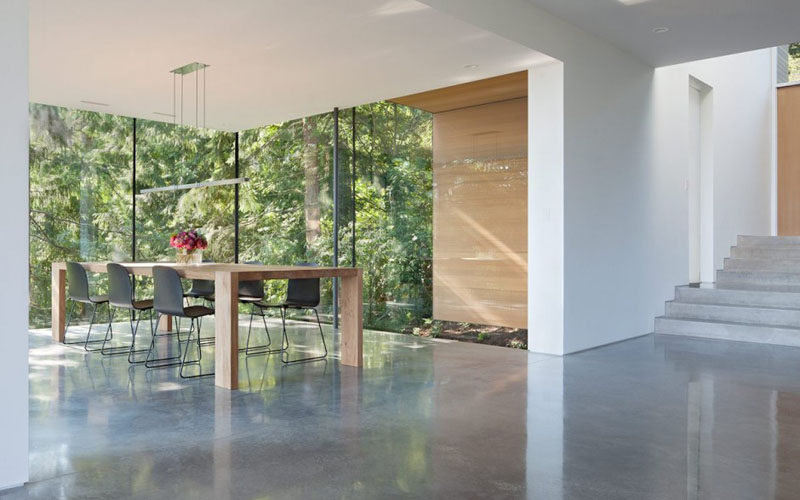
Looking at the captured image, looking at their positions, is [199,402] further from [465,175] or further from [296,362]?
[465,175]

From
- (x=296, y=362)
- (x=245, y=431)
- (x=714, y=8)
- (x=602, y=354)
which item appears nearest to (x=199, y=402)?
(x=245, y=431)

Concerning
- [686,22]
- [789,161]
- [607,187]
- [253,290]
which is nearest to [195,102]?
[253,290]

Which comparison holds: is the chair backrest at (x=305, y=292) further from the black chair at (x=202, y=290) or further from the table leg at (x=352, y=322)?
the black chair at (x=202, y=290)

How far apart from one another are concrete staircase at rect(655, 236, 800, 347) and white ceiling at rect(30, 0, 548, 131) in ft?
10.8

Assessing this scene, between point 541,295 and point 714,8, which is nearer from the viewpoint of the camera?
point 714,8

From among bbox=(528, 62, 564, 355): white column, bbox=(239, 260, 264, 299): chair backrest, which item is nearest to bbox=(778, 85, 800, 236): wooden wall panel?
bbox=(528, 62, 564, 355): white column

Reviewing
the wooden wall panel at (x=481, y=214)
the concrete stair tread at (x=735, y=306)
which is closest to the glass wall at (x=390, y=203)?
the wooden wall panel at (x=481, y=214)

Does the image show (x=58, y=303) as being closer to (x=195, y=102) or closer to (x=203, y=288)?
(x=203, y=288)

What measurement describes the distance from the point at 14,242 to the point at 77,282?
3.65m

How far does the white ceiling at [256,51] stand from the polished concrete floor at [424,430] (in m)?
2.50

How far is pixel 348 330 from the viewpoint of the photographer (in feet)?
16.4

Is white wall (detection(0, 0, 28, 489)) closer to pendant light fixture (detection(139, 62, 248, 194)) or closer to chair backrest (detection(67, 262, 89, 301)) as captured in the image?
pendant light fixture (detection(139, 62, 248, 194))

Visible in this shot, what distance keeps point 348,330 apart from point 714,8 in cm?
381

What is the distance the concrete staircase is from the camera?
20.0 feet
